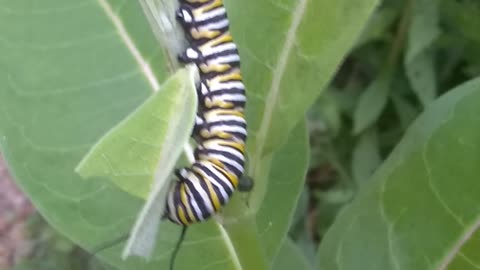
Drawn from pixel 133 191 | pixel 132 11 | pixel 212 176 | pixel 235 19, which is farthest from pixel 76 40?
pixel 133 191

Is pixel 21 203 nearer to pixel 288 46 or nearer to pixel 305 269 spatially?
pixel 305 269

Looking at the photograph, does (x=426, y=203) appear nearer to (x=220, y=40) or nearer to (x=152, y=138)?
(x=220, y=40)

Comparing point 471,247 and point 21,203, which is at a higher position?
point 471,247

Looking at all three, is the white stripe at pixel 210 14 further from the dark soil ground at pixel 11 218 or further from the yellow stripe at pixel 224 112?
the dark soil ground at pixel 11 218

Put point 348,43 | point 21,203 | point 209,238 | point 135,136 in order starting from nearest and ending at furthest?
1. point 135,136
2. point 348,43
3. point 209,238
4. point 21,203

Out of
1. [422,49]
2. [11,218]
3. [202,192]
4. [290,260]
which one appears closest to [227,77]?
[202,192]

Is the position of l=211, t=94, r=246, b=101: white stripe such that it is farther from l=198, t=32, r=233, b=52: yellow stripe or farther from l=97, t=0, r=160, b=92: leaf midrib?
l=97, t=0, r=160, b=92: leaf midrib

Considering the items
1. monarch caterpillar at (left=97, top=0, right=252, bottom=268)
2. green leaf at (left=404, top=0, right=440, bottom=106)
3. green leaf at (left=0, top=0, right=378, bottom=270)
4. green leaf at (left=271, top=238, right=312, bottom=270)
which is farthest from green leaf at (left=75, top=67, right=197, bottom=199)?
green leaf at (left=404, top=0, right=440, bottom=106)
